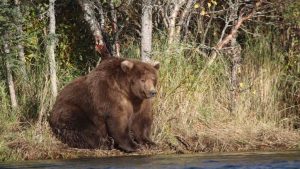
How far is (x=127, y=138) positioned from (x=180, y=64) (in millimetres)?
1892

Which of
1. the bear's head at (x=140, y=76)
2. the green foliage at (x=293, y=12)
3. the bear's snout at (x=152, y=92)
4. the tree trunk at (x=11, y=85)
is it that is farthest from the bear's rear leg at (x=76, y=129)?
the green foliage at (x=293, y=12)

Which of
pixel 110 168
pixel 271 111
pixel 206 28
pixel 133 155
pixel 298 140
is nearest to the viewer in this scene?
pixel 110 168

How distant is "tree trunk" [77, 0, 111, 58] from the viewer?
1480 cm

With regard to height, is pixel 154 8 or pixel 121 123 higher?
pixel 154 8

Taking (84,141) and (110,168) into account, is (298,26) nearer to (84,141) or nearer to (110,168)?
(84,141)

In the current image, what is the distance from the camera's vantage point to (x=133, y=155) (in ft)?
40.1

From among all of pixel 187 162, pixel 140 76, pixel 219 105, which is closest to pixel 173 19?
pixel 219 105

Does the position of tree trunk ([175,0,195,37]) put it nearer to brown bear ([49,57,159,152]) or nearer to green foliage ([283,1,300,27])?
green foliage ([283,1,300,27])

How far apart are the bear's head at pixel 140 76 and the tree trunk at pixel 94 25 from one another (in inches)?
93.8

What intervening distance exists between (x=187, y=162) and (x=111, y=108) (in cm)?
190

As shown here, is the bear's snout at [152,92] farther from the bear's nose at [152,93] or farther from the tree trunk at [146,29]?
the tree trunk at [146,29]

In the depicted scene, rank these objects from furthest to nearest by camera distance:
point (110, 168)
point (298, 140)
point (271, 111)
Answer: point (271, 111) → point (298, 140) → point (110, 168)

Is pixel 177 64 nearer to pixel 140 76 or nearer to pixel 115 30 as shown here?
pixel 140 76

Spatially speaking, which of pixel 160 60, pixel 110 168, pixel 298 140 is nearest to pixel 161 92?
pixel 160 60
